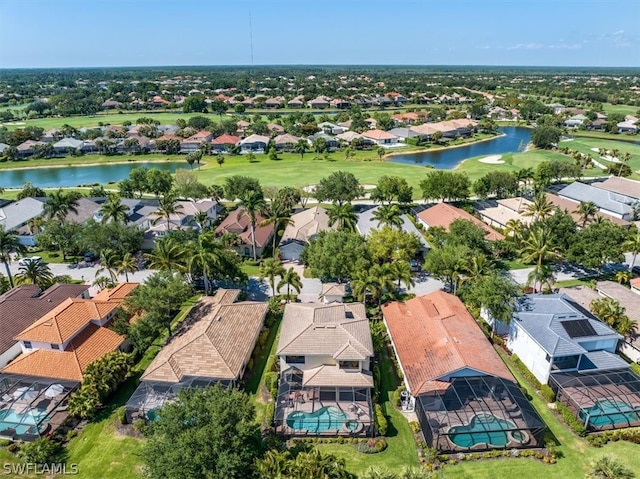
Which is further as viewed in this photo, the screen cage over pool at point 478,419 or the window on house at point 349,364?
the window on house at point 349,364

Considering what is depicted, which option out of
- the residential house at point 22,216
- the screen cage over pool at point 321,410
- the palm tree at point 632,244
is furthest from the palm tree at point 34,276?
the palm tree at point 632,244

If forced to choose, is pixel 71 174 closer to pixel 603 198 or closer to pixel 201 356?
pixel 201 356

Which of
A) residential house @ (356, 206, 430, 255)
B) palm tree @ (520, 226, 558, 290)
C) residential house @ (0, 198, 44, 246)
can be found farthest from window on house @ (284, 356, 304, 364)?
residential house @ (0, 198, 44, 246)

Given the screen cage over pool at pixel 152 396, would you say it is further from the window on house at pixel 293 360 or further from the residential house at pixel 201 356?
the window on house at pixel 293 360

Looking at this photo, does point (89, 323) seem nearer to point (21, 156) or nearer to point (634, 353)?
point (634, 353)

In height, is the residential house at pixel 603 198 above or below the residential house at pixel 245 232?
above

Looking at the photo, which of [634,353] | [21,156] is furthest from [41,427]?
[21,156]
